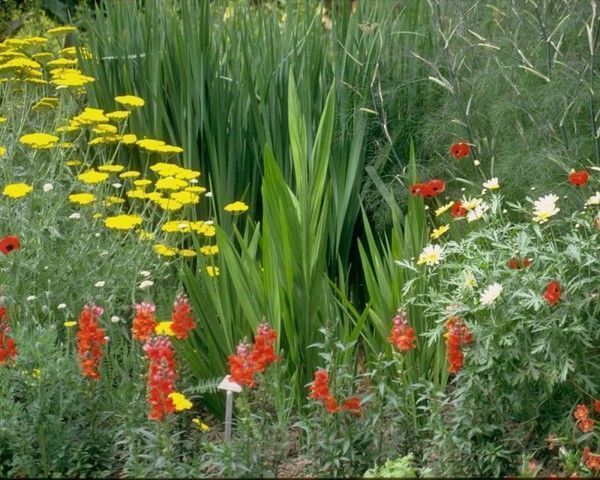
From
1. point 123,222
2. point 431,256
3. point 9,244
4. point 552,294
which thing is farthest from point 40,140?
point 552,294

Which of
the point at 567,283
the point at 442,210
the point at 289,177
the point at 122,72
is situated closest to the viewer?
the point at 567,283

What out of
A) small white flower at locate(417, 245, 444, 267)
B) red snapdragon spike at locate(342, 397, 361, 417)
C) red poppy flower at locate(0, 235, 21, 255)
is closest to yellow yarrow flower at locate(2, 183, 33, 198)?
red poppy flower at locate(0, 235, 21, 255)

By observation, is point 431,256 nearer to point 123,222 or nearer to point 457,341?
point 457,341

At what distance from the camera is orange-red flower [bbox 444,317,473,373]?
13.4 ft

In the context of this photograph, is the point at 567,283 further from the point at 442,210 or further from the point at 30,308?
the point at 30,308

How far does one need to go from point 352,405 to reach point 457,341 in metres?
0.41

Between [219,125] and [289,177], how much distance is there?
461mm

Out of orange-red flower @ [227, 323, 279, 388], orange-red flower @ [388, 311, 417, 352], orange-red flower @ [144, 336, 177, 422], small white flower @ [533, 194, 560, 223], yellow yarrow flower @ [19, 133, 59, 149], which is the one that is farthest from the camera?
yellow yarrow flower @ [19, 133, 59, 149]

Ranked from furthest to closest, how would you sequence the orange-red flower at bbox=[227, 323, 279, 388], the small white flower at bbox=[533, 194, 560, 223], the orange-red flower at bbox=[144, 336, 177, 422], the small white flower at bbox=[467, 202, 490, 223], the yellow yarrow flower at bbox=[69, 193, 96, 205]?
the yellow yarrow flower at bbox=[69, 193, 96, 205], the small white flower at bbox=[467, 202, 490, 223], the small white flower at bbox=[533, 194, 560, 223], the orange-red flower at bbox=[227, 323, 279, 388], the orange-red flower at bbox=[144, 336, 177, 422]

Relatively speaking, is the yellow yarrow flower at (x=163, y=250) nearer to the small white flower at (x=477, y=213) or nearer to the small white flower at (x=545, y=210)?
the small white flower at (x=477, y=213)

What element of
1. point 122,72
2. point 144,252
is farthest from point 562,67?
point 122,72

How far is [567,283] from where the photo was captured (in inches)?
165

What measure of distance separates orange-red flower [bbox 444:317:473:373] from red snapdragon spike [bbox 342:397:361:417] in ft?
1.13

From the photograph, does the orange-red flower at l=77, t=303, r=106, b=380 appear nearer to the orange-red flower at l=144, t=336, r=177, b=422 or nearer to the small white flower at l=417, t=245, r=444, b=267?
the orange-red flower at l=144, t=336, r=177, b=422
